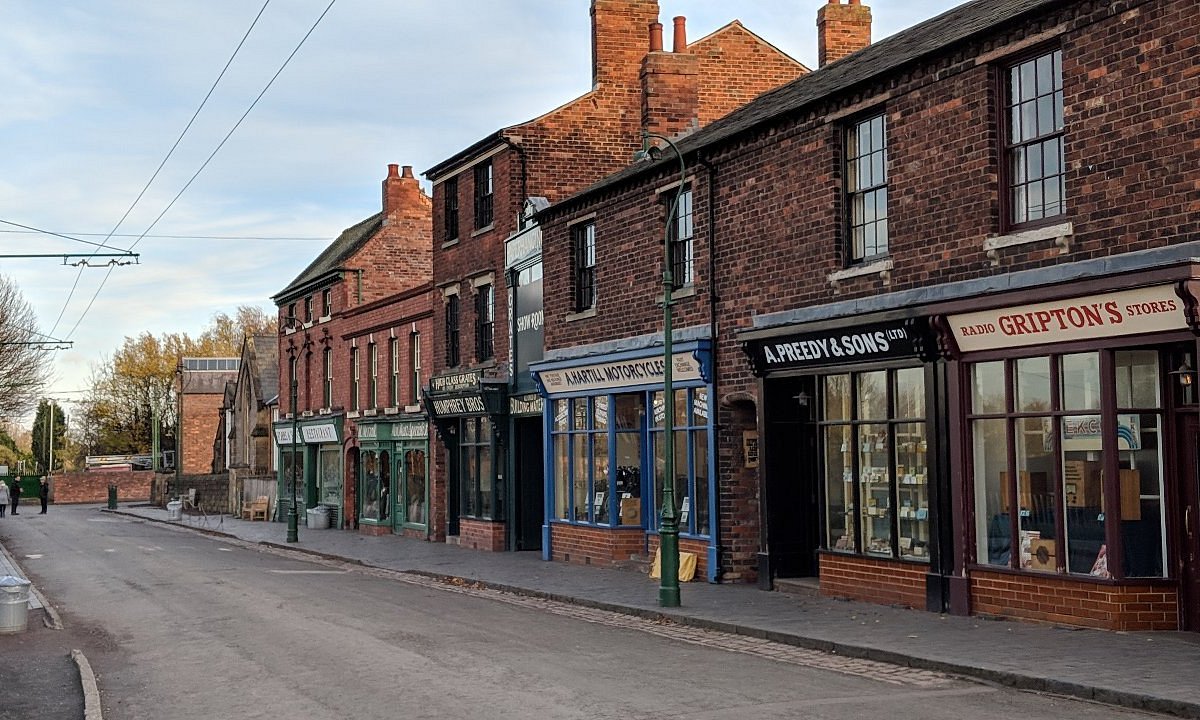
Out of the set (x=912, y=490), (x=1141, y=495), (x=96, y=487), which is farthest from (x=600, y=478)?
(x=96, y=487)

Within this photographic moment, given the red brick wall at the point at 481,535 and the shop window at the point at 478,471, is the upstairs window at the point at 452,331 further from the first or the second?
the red brick wall at the point at 481,535

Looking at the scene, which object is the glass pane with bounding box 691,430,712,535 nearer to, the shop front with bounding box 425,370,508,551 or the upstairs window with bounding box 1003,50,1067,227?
the upstairs window with bounding box 1003,50,1067,227

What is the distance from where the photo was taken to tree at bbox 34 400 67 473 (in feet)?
375

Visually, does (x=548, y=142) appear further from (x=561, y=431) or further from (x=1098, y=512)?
(x=1098, y=512)

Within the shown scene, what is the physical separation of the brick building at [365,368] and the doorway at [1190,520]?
24.1 meters

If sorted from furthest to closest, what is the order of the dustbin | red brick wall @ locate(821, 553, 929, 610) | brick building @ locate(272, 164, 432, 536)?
brick building @ locate(272, 164, 432, 536) < red brick wall @ locate(821, 553, 929, 610) < the dustbin

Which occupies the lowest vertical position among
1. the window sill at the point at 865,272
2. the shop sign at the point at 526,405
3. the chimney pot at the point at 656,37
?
the shop sign at the point at 526,405

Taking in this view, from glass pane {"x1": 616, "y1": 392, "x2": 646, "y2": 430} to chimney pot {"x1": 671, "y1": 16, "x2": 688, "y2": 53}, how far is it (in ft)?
29.8

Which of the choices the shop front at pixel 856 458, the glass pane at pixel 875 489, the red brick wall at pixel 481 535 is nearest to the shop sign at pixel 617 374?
the shop front at pixel 856 458

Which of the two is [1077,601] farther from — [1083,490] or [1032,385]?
[1032,385]

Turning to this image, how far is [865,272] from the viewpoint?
1705 cm

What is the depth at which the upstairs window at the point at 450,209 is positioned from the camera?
1291 inches

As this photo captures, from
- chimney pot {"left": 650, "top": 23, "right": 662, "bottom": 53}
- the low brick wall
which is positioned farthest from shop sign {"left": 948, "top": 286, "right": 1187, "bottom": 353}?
the low brick wall

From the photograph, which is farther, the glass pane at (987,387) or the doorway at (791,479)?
the doorway at (791,479)
